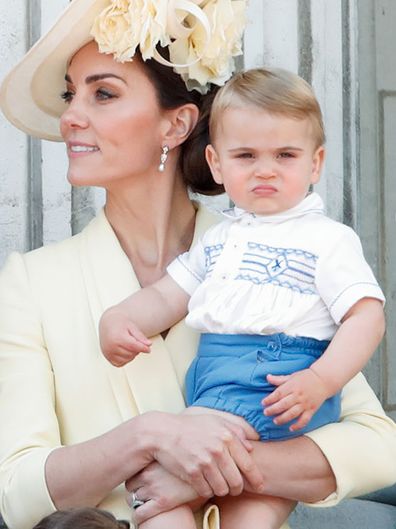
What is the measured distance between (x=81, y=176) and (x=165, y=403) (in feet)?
1.90

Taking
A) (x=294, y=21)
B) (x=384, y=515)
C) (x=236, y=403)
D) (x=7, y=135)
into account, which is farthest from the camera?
(x=294, y=21)

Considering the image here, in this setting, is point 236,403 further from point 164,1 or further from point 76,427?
point 164,1

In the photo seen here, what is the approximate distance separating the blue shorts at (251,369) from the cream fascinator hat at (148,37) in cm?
76

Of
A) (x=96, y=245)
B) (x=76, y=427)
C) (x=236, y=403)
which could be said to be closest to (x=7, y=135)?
(x=96, y=245)

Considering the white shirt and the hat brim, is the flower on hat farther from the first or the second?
the white shirt

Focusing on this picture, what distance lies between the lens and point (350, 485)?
320cm

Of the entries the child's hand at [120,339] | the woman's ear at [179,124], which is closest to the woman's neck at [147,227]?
the woman's ear at [179,124]

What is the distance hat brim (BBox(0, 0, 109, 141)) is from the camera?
3.46 metres

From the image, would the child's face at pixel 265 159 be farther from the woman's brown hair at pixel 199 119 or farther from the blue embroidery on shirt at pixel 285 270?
the woman's brown hair at pixel 199 119

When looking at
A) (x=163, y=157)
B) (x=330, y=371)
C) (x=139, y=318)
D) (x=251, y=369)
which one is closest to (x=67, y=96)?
(x=163, y=157)

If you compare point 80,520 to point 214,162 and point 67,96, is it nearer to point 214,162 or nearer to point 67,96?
point 214,162

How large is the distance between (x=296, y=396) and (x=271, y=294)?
0.81 ft

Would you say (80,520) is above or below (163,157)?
below

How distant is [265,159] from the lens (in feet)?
10.2
